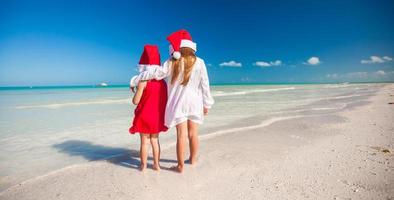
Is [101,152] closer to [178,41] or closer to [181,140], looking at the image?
[181,140]

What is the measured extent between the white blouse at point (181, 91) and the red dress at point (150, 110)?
0.11m

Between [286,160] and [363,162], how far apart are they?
38.1 inches

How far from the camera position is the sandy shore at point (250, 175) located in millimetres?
2607

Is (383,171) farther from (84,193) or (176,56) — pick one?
(84,193)

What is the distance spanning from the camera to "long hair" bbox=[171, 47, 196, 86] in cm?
310

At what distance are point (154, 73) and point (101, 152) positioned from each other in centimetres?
218

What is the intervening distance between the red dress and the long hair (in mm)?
264

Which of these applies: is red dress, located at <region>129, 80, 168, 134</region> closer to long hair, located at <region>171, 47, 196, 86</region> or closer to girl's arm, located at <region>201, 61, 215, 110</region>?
long hair, located at <region>171, 47, 196, 86</region>

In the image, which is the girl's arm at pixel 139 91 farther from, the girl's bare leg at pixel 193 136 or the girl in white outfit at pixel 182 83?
the girl's bare leg at pixel 193 136

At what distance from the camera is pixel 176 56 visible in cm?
302

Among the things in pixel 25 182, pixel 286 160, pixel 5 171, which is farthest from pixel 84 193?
pixel 286 160

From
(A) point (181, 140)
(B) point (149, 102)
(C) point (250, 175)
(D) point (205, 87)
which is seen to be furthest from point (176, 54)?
(C) point (250, 175)

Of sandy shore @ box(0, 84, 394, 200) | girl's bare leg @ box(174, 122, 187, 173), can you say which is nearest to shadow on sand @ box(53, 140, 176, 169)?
sandy shore @ box(0, 84, 394, 200)

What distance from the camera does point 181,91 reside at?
3193mm
